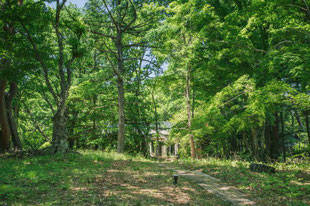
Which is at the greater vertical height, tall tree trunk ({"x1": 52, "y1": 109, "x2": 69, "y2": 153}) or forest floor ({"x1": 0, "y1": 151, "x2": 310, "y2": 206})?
tall tree trunk ({"x1": 52, "y1": 109, "x2": 69, "y2": 153})

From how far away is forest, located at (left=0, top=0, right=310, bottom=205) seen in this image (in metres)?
7.86

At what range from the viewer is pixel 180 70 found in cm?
1316

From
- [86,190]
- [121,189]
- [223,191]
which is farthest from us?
[223,191]

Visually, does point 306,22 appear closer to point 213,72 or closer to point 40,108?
point 213,72

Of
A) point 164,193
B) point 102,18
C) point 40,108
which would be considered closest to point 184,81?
point 102,18

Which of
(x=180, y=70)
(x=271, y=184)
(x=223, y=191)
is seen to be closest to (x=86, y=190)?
(x=223, y=191)

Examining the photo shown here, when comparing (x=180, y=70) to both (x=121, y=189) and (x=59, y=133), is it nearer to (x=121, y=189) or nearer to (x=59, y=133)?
(x=59, y=133)

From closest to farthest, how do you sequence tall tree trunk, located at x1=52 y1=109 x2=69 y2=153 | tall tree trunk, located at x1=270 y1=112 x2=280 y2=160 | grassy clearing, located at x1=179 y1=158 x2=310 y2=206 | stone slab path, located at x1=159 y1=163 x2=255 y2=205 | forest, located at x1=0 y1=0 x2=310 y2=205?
stone slab path, located at x1=159 y1=163 x2=255 y2=205, grassy clearing, located at x1=179 y1=158 x2=310 y2=206, forest, located at x1=0 y1=0 x2=310 y2=205, tall tree trunk, located at x1=52 y1=109 x2=69 y2=153, tall tree trunk, located at x1=270 y1=112 x2=280 y2=160

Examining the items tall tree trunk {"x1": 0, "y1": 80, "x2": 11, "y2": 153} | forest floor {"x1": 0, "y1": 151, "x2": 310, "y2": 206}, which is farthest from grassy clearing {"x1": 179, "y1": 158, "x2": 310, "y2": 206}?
tall tree trunk {"x1": 0, "y1": 80, "x2": 11, "y2": 153}

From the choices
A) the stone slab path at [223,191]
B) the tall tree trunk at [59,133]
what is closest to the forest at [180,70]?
the tall tree trunk at [59,133]

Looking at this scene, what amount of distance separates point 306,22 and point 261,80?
13.3 ft

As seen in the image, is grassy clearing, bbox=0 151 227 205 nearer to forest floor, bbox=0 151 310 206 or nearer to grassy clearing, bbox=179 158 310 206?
forest floor, bbox=0 151 310 206

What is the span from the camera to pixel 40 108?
22.1 m

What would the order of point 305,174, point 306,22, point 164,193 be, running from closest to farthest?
point 164,193, point 306,22, point 305,174
